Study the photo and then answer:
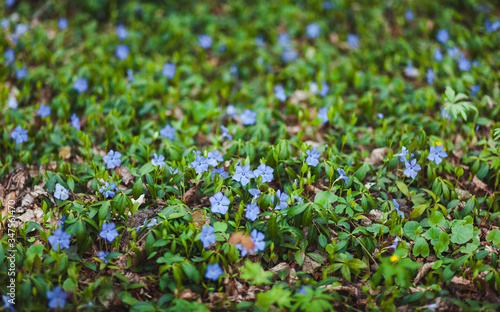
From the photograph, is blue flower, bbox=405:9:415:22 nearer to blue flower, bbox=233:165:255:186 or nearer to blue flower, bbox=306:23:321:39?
blue flower, bbox=306:23:321:39

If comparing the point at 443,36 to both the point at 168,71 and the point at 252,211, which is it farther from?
the point at 252,211

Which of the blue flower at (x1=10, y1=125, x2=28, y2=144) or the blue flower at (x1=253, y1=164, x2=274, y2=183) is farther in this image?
the blue flower at (x1=10, y1=125, x2=28, y2=144)

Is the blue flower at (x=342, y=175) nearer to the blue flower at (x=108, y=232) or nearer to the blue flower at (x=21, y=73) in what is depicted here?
the blue flower at (x=108, y=232)

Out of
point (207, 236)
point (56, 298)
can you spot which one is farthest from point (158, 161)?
point (56, 298)

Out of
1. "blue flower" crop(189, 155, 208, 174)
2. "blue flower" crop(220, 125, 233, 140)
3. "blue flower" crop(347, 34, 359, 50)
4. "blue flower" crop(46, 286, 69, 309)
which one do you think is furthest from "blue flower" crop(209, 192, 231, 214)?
"blue flower" crop(347, 34, 359, 50)

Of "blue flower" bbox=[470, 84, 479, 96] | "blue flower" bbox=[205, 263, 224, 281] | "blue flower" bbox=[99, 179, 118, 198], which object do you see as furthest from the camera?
"blue flower" bbox=[470, 84, 479, 96]
